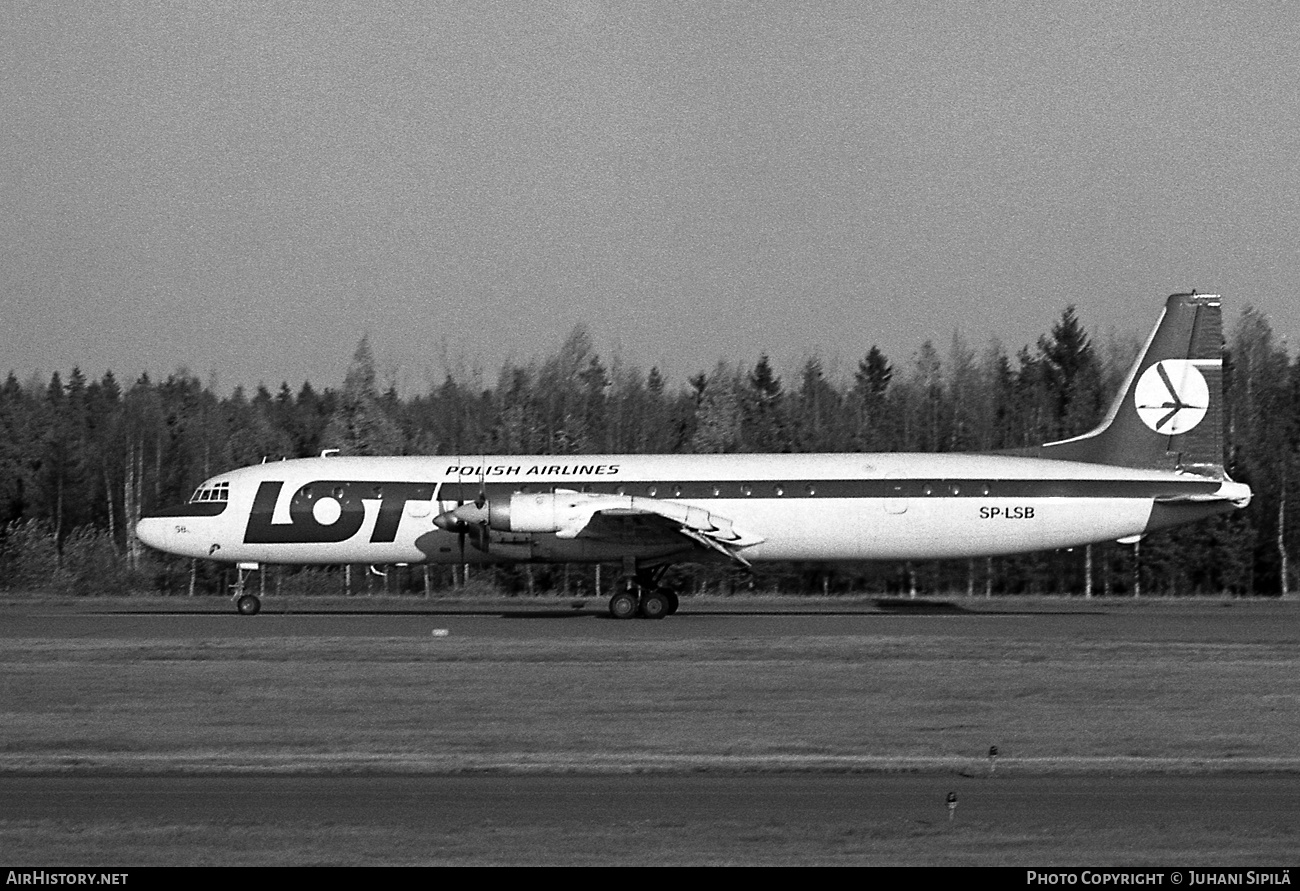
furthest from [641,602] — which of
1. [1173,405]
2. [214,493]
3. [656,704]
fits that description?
[1173,405]

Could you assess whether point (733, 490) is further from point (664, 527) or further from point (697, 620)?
point (697, 620)

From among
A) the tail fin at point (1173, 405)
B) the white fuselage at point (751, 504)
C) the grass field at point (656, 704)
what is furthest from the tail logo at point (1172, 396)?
the grass field at point (656, 704)

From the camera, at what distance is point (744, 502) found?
30.4 metres

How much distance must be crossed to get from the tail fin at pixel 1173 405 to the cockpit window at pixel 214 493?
1822 centimetres

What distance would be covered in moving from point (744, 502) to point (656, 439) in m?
31.6

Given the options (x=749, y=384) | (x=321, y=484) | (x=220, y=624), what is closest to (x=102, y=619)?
(x=220, y=624)

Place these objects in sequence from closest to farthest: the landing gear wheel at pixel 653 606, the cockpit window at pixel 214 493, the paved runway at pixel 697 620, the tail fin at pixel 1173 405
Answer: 1. the paved runway at pixel 697 620
2. the landing gear wheel at pixel 653 606
3. the tail fin at pixel 1173 405
4. the cockpit window at pixel 214 493

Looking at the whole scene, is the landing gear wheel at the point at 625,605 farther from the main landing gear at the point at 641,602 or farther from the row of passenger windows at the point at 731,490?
the row of passenger windows at the point at 731,490

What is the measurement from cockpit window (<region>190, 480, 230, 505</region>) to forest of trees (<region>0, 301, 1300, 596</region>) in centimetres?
1300

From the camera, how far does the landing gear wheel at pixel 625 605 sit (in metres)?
29.8

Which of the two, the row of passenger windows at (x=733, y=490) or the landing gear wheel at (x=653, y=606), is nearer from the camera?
the landing gear wheel at (x=653, y=606)

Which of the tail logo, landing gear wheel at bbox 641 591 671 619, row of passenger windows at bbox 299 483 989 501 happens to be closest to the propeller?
row of passenger windows at bbox 299 483 989 501
